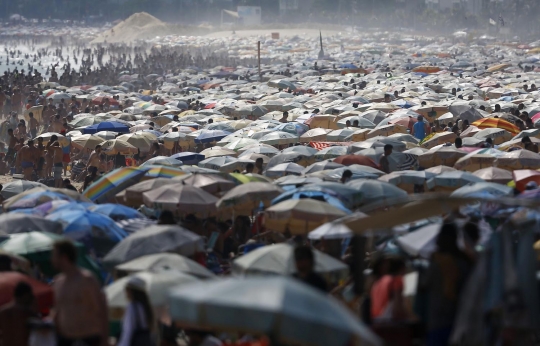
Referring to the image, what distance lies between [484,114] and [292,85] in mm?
16498

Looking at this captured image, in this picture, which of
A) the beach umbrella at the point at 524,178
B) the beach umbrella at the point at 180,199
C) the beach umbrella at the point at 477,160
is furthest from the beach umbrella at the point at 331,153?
the beach umbrella at the point at 180,199

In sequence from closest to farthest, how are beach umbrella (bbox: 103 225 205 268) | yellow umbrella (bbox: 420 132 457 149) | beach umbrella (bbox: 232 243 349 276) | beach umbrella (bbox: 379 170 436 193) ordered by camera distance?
beach umbrella (bbox: 232 243 349 276) < beach umbrella (bbox: 103 225 205 268) < beach umbrella (bbox: 379 170 436 193) < yellow umbrella (bbox: 420 132 457 149)

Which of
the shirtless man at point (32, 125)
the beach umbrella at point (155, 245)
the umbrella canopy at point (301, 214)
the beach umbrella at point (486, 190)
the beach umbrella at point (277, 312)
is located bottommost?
the shirtless man at point (32, 125)

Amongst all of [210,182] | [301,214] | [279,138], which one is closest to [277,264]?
[301,214]

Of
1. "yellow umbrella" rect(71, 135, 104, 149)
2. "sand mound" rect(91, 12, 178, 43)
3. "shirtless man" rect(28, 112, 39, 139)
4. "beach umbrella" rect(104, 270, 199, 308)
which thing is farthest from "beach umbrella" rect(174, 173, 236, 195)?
"sand mound" rect(91, 12, 178, 43)

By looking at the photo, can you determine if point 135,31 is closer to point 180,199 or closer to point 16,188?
point 16,188

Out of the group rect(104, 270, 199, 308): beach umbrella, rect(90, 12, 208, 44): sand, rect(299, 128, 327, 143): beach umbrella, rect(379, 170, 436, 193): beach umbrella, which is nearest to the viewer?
rect(104, 270, 199, 308): beach umbrella

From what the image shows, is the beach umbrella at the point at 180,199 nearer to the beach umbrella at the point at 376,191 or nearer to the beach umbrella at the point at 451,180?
the beach umbrella at the point at 376,191

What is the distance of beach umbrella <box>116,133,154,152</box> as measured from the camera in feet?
59.9

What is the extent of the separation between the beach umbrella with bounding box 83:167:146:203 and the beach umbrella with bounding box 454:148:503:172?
4.35m

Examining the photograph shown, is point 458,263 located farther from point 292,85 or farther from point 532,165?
point 292,85

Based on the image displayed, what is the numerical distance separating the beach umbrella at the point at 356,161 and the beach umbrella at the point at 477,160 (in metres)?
1.16

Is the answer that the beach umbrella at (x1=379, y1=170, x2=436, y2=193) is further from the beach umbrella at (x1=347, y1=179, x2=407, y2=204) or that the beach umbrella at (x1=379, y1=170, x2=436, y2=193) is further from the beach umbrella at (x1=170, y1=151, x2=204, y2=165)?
the beach umbrella at (x1=170, y1=151, x2=204, y2=165)

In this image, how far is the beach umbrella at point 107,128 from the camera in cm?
2112
